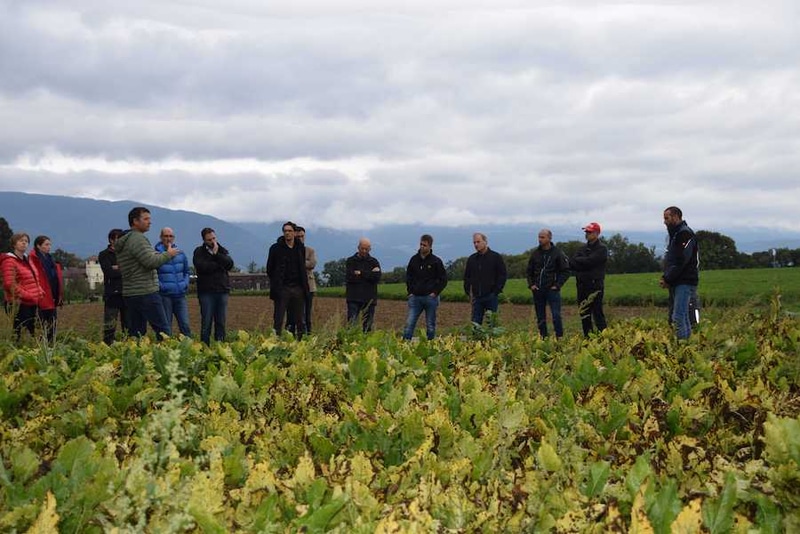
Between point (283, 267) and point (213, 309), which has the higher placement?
point (283, 267)

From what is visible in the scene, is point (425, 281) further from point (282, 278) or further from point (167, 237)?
point (167, 237)

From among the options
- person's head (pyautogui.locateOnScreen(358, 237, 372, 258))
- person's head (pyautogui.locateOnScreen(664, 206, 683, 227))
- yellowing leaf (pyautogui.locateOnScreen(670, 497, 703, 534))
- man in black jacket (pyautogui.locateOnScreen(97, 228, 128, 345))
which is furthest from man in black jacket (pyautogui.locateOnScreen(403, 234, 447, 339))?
yellowing leaf (pyautogui.locateOnScreen(670, 497, 703, 534))

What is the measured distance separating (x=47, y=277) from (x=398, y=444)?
10996 millimetres

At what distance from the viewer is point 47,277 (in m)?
12.4

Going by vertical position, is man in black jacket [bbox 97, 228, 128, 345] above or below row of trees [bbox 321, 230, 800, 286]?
below

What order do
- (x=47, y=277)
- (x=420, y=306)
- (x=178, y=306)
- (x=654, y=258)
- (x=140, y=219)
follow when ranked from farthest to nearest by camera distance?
(x=654, y=258)
(x=420, y=306)
(x=178, y=306)
(x=47, y=277)
(x=140, y=219)

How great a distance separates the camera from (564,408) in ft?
11.7

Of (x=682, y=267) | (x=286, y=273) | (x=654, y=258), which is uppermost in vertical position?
(x=654, y=258)

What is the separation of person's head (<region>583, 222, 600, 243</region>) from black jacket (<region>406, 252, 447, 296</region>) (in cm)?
266

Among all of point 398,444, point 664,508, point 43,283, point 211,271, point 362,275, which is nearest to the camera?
point 664,508

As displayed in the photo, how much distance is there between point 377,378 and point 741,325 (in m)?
3.68

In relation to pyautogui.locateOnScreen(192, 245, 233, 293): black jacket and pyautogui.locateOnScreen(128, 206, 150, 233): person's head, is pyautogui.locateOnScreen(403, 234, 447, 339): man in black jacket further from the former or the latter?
pyautogui.locateOnScreen(128, 206, 150, 233): person's head

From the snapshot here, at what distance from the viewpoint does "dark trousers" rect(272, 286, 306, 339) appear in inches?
507

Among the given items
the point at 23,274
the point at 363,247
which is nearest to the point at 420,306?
the point at 363,247
